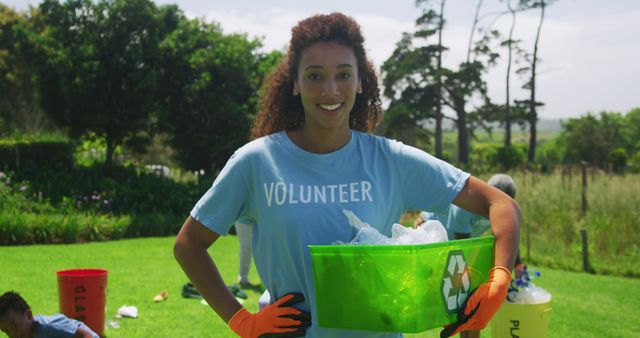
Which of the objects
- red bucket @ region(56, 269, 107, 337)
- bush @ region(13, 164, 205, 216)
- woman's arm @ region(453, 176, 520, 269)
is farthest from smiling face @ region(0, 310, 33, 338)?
bush @ region(13, 164, 205, 216)

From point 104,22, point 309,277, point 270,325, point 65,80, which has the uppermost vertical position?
point 104,22

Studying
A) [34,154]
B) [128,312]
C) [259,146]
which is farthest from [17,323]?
[34,154]

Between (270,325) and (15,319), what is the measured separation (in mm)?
3321

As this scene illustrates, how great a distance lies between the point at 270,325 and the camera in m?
1.97

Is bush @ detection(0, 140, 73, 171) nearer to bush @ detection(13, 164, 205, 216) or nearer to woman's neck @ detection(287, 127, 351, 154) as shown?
bush @ detection(13, 164, 205, 216)

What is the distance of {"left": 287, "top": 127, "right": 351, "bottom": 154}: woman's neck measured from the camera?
7.15ft

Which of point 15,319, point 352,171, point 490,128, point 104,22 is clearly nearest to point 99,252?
point 15,319

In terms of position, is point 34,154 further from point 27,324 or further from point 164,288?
point 27,324

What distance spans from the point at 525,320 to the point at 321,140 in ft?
11.4

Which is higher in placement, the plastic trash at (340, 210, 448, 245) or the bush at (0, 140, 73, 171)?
the plastic trash at (340, 210, 448, 245)

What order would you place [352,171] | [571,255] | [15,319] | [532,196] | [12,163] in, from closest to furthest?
[352,171], [15,319], [571,255], [532,196], [12,163]

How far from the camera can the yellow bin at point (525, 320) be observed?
16.5ft

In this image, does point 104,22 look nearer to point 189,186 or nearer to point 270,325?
point 189,186

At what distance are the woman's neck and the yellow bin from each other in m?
3.27
